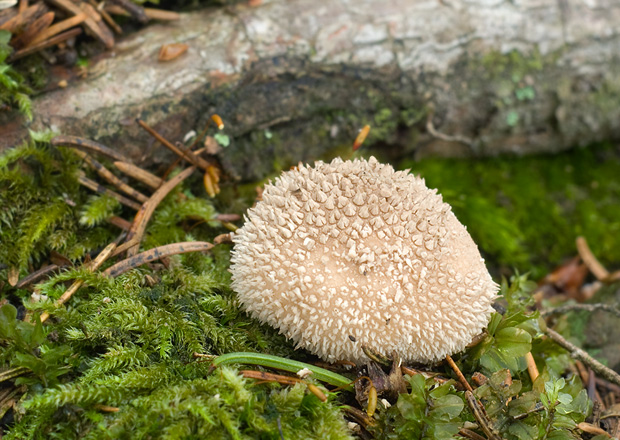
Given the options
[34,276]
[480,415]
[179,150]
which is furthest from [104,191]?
[480,415]

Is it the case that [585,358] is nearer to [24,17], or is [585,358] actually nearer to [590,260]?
[590,260]

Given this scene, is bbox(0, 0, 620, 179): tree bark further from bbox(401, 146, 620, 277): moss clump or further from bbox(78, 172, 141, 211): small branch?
bbox(78, 172, 141, 211): small branch

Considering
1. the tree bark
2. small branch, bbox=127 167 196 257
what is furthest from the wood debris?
small branch, bbox=127 167 196 257

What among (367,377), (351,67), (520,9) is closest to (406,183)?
(367,377)

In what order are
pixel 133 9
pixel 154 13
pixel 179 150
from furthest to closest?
1. pixel 154 13
2. pixel 133 9
3. pixel 179 150

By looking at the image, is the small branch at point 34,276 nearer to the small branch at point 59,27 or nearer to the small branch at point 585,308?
the small branch at point 59,27

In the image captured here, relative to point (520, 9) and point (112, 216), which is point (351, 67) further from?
point (112, 216)

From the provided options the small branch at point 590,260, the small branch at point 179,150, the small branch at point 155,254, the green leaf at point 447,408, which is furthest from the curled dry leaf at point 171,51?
the small branch at point 590,260
